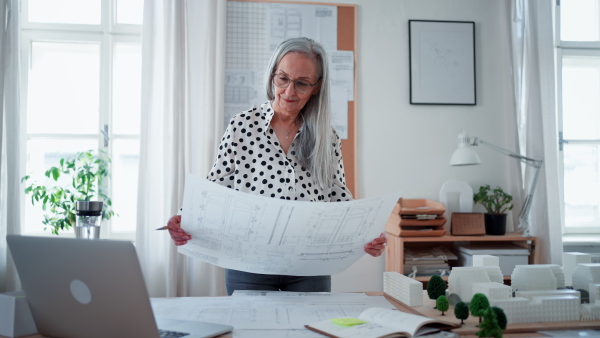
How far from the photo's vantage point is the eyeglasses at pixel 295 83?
1648 millimetres

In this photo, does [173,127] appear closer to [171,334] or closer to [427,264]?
[427,264]

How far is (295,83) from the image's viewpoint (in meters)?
1.65

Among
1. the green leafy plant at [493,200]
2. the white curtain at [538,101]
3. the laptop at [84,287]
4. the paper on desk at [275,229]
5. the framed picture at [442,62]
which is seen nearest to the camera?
the laptop at [84,287]

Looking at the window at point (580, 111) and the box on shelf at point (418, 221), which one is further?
the window at point (580, 111)

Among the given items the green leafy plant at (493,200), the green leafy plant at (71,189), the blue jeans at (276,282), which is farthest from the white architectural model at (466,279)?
the green leafy plant at (71,189)

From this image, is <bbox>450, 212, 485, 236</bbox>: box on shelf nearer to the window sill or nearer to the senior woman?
the window sill

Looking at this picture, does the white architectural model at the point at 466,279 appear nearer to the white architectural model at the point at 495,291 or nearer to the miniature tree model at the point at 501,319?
the white architectural model at the point at 495,291

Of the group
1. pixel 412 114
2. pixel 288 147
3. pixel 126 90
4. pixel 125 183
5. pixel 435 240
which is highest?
pixel 126 90

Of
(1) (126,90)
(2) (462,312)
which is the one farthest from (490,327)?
(1) (126,90)

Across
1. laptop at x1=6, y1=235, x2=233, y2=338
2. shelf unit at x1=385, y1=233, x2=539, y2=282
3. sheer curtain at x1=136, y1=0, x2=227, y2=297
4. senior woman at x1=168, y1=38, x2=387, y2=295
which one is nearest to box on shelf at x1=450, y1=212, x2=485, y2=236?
shelf unit at x1=385, y1=233, x2=539, y2=282

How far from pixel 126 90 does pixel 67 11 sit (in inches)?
25.4

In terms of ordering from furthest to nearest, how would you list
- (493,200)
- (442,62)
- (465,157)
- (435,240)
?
(442,62) < (493,200) < (465,157) < (435,240)

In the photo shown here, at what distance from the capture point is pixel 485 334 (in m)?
0.95

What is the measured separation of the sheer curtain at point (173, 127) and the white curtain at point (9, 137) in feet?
2.35
